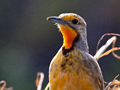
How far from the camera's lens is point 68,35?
4082 mm

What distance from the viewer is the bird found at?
3.92 metres

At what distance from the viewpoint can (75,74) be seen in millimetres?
3930

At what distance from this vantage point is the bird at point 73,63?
392 cm

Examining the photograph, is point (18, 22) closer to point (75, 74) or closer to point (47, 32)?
point (47, 32)

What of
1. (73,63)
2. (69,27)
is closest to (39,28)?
(69,27)

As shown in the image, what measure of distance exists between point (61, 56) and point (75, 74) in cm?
23

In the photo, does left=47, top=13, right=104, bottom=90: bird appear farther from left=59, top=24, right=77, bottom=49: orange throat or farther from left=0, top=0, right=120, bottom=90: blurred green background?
left=0, top=0, right=120, bottom=90: blurred green background

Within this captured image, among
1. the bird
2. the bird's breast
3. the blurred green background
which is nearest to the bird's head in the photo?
the bird

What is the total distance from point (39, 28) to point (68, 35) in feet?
31.9

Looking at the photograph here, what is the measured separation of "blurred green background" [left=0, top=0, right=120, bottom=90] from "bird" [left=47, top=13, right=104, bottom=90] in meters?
7.34

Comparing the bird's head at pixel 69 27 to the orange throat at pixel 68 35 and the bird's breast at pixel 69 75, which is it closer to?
the orange throat at pixel 68 35

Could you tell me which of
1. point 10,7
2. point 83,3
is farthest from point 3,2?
point 83,3

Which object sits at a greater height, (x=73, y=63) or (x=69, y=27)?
(x=69, y=27)

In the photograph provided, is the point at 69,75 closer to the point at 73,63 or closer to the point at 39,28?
the point at 73,63
